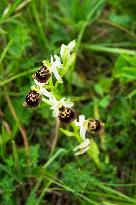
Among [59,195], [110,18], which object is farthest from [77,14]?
[59,195]

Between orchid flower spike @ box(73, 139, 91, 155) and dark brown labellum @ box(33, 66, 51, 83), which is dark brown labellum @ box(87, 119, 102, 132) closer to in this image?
orchid flower spike @ box(73, 139, 91, 155)

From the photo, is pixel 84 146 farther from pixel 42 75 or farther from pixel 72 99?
pixel 42 75

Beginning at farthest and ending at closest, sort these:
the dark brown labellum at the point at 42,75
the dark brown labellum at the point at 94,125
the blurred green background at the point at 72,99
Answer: the blurred green background at the point at 72,99 → the dark brown labellum at the point at 94,125 → the dark brown labellum at the point at 42,75

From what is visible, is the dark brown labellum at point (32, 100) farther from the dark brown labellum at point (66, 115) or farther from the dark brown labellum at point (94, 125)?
the dark brown labellum at point (94, 125)

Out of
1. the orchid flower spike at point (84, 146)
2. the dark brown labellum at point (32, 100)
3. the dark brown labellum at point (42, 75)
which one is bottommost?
the orchid flower spike at point (84, 146)

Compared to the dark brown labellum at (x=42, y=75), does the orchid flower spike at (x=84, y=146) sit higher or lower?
lower

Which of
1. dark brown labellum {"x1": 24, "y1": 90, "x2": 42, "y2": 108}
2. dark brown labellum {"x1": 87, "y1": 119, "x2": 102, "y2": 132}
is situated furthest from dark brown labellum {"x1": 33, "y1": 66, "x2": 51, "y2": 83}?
dark brown labellum {"x1": 87, "y1": 119, "x2": 102, "y2": 132}

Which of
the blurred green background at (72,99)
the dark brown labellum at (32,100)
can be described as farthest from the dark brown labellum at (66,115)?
the blurred green background at (72,99)
